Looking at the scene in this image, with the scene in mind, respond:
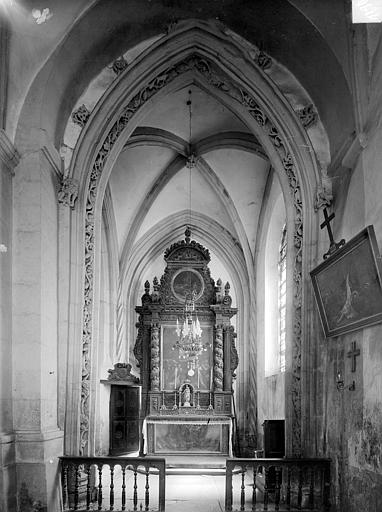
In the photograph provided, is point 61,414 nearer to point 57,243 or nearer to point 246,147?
point 57,243

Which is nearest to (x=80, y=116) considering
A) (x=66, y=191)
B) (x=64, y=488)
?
(x=66, y=191)

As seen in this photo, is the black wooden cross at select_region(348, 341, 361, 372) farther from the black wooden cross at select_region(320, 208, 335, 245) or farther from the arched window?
the arched window

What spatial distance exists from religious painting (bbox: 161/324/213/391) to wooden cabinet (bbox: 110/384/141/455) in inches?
30.8

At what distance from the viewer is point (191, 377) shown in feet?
49.4

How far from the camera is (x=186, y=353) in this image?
47.6 ft

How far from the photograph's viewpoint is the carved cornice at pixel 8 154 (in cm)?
674

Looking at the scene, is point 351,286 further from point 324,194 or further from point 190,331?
point 190,331

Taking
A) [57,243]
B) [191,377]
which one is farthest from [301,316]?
[191,377]

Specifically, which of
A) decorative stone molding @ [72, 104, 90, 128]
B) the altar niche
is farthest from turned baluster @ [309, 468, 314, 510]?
the altar niche

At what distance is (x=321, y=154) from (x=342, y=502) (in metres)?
4.02

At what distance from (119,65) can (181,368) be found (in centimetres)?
814

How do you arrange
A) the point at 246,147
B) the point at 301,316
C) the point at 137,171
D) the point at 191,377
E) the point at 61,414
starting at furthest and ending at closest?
1. the point at 191,377
2. the point at 137,171
3. the point at 246,147
4. the point at 301,316
5. the point at 61,414

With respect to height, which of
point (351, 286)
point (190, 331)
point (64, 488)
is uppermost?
point (351, 286)

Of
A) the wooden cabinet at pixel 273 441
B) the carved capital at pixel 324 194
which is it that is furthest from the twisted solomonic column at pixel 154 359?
the carved capital at pixel 324 194
